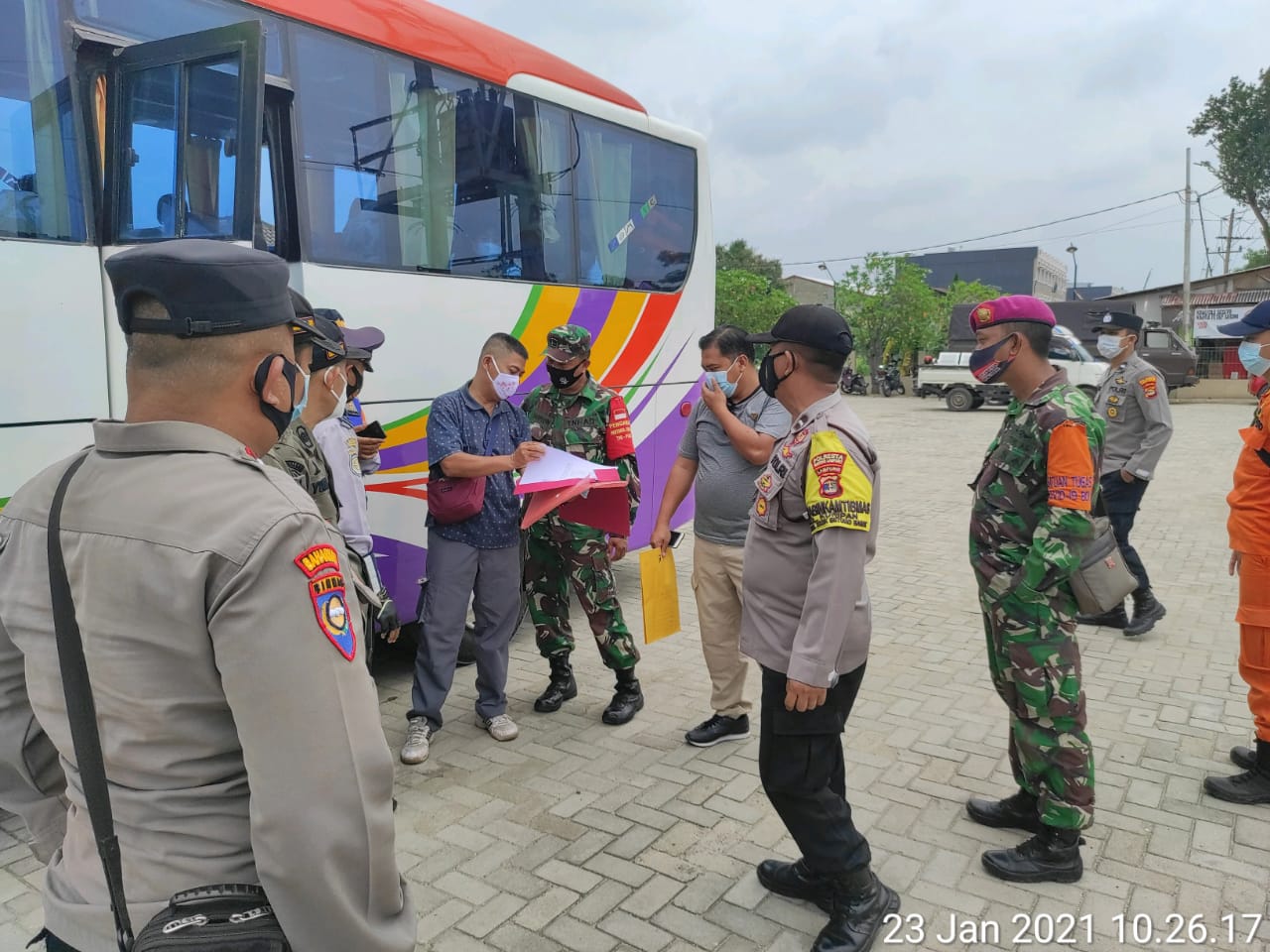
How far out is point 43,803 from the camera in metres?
1.55

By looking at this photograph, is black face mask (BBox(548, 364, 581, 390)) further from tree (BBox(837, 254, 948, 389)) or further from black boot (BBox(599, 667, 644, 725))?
tree (BBox(837, 254, 948, 389))

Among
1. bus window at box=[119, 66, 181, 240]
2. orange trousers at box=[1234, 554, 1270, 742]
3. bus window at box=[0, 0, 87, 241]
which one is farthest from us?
orange trousers at box=[1234, 554, 1270, 742]

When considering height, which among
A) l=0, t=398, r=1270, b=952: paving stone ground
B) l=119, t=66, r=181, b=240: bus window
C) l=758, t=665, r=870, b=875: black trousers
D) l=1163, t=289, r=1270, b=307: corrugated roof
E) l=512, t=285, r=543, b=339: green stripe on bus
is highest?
l=1163, t=289, r=1270, b=307: corrugated roof

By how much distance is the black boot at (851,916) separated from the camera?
261 cm

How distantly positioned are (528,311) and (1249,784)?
13.6 feet

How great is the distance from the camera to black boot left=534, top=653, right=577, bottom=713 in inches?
178

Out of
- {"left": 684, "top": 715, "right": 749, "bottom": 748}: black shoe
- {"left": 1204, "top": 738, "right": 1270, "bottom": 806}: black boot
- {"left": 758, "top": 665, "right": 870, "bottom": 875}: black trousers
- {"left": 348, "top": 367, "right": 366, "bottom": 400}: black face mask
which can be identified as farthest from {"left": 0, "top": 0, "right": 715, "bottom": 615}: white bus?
{"left": 1204, "top": 738, "right": 1270, "bottom": 806}: black boot

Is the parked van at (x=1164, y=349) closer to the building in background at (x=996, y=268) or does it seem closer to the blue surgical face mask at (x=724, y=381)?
the blue surgical face mask at (x=724, y=381)

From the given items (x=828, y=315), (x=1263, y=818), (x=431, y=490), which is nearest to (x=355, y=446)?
(x=431, y=490)

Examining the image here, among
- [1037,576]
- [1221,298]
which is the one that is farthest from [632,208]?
[1221,298]

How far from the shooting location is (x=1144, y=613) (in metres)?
5.74

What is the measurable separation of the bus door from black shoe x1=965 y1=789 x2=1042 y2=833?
3503 millimetres

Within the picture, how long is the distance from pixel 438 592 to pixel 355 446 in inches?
31.8

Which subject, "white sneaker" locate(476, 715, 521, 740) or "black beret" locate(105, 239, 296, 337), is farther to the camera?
"white sneaker" locate(476, 715, 521, 740)
